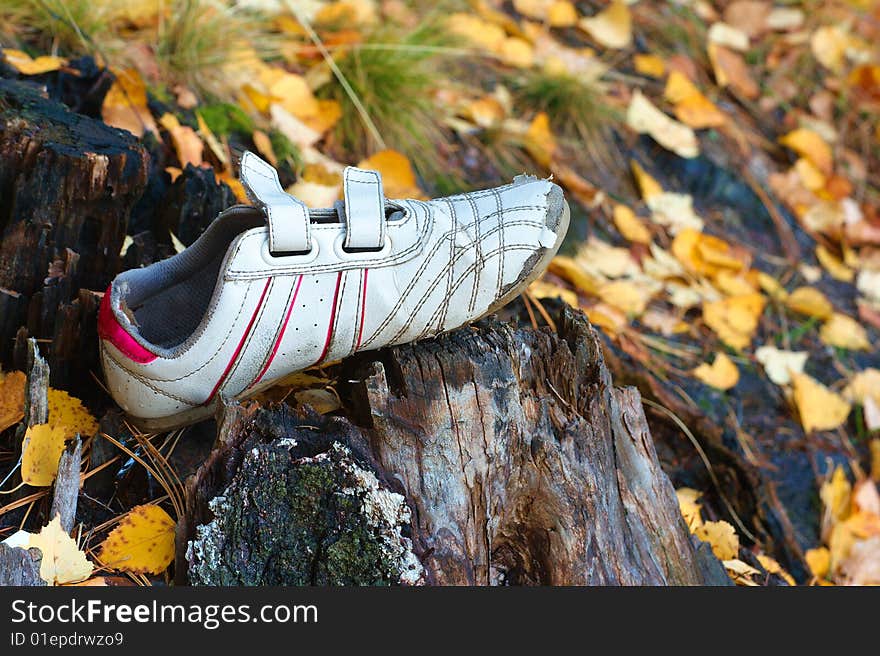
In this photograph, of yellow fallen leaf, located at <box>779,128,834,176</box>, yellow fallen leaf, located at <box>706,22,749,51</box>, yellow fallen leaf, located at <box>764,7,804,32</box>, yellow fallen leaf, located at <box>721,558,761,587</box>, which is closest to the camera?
yellow fallen leaf, located at <box>721,558,761,587</box>

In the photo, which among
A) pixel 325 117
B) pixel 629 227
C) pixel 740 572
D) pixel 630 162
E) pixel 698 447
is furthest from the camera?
pixel 630 162

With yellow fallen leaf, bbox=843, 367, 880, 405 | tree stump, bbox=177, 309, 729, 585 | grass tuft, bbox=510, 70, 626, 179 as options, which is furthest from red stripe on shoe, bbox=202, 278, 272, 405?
yellow fallen leaf, bbox=843, 367, 880, 405

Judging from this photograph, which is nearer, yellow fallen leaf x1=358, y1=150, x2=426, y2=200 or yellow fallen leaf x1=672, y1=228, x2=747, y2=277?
yellow fallen leaf x1=358, y1=150, x2=426, y2=200

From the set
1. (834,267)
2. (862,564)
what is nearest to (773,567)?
(862,564)

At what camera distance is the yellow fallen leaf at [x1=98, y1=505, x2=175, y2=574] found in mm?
1303

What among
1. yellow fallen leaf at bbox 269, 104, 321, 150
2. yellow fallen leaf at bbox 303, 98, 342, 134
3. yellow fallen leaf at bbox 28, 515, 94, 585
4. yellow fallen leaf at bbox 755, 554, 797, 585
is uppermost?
yellow fallen leaf at bbox 28, 515, 94, 585

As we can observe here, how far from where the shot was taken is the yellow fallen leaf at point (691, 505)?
183 cm

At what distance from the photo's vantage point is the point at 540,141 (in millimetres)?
2746

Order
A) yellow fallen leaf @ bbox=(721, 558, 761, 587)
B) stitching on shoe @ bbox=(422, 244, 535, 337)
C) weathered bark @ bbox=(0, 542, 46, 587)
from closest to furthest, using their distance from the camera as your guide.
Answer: weathered bark @ bbox=(0, 542, 46, 587) < stitching on shoe @ bbox=(422, 244, 535, 337) < yellow fallen leaf @ bbox=(721, 558, 761, 587)

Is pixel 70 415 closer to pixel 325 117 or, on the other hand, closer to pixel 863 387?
pixel 325 117

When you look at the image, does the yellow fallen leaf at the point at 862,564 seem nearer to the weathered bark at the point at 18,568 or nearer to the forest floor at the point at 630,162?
the forest floor at the point at 630,162

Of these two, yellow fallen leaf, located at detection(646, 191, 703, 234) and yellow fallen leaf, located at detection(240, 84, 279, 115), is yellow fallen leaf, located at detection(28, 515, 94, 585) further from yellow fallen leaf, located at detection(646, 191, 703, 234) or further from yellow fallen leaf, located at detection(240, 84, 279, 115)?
yellow fallen leaf, located at detection(646, 191, 703, 234)

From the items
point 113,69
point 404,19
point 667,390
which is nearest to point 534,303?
point 667,390

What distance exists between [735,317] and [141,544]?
1754 mm
